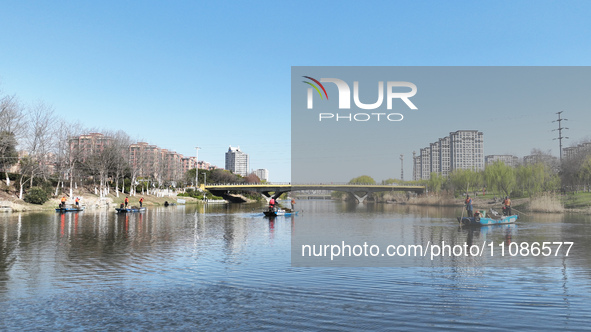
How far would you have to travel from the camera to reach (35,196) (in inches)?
2699

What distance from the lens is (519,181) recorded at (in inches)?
3332

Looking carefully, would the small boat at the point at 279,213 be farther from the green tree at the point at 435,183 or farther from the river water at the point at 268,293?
A: the green tree at the point at 435,183

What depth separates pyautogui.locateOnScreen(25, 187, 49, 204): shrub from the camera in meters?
68.5

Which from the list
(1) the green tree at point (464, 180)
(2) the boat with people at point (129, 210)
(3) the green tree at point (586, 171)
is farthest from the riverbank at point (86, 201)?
(3) the green tree at point (586, 171)

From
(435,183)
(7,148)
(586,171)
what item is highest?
(7,148)

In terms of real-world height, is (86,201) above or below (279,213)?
above

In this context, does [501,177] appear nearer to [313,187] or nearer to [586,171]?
[586,171]

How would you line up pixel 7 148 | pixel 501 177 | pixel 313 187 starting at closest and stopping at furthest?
pixel 7 148
pixel 501 177
pixel 313 187

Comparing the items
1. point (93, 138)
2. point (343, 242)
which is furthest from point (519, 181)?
point (93, 138)

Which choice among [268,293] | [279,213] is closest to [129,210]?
[279,213]

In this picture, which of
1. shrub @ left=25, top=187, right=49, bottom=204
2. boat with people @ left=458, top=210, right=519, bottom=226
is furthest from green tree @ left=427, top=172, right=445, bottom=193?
shrub @ left=25, top=187, right=49, bottom=204

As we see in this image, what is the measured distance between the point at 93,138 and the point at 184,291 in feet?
323

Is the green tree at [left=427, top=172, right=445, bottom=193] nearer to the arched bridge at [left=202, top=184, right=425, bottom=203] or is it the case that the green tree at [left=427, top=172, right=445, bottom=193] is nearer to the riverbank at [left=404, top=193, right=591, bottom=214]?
the arched bridge at [left=202, top=184, right=425, bottom=203]

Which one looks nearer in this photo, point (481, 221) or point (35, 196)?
point (481, 221)
